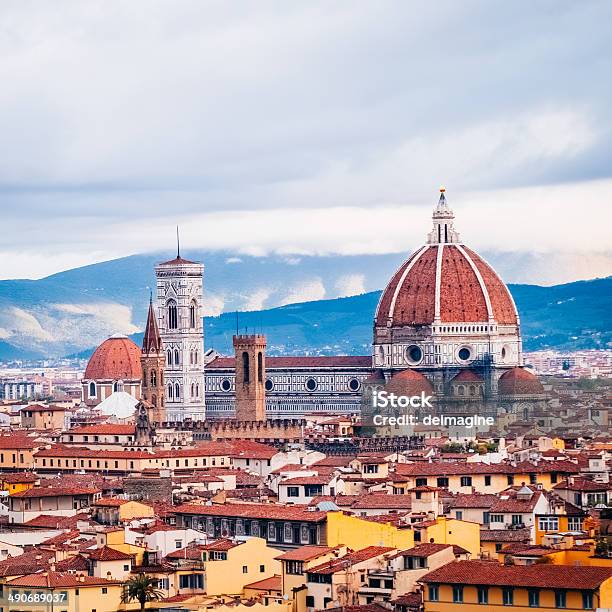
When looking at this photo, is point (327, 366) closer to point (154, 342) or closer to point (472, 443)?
point (154, 342)

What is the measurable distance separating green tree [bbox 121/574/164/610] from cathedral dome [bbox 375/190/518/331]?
116535mm

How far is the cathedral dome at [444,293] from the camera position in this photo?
561 feet

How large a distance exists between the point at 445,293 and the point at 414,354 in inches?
170

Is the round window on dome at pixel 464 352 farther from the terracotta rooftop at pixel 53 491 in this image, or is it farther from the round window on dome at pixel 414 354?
the terracotta rooftop at pixel 53 491

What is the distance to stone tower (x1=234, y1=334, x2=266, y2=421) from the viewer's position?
161 meters

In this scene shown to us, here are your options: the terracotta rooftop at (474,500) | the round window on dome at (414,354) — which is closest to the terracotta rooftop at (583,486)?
the terracotta rooftop at (474,500)

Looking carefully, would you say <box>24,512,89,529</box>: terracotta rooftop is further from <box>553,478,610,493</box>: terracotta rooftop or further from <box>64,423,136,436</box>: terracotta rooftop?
<box>64,423,136,436</box>: terracotta rooftop

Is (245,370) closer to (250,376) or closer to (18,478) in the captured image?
(250,376)

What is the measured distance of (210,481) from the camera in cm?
8562

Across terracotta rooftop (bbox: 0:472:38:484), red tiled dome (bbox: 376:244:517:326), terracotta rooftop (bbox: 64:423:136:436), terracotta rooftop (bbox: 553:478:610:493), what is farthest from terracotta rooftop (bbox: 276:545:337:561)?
red tiled dome (bbox: 376:244:517:326)

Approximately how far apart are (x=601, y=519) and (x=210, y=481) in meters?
25.9

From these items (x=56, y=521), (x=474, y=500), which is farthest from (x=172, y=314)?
(x=474, y=500)

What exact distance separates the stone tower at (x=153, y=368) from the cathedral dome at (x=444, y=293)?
684 inches

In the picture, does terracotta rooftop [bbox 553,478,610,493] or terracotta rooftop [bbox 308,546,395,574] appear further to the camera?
terracotta rooftop [bbox 553,478,610,493]
